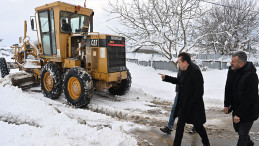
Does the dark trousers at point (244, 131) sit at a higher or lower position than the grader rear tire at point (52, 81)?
lower

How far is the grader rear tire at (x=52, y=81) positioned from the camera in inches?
253

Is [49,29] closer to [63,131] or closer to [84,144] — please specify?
[63,131]

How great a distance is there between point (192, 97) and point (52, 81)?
5046 millimetres

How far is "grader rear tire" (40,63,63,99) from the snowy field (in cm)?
25

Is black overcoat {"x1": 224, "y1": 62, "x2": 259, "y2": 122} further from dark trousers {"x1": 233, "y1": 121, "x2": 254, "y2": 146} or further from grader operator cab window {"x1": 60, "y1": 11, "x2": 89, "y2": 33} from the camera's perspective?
grader operator cab window {"x1": 60, "y1": 11, "x2": 89, "y2": 33}

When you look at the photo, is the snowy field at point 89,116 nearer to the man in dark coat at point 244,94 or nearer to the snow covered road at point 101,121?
the snow covered road at point 101,121

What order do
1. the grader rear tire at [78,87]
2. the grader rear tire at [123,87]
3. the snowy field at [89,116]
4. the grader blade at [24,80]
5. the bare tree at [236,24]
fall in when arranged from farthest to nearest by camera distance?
the bare tree at [236,24] < the grader blade at [24,80] < the grader rear tire at [123,87] < the grader rear tire at [78,87] < the snowy field at [89,116]

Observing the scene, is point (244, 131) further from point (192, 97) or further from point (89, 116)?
point (89, 116)

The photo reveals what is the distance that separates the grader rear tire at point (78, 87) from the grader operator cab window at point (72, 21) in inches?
68.1

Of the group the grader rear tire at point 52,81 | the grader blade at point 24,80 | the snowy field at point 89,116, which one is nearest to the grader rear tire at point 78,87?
the snowy field at point 89,116

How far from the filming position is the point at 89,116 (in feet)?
16.5

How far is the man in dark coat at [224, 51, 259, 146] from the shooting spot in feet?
9.82

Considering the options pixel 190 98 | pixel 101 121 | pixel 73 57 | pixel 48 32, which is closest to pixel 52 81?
pixel 73 57

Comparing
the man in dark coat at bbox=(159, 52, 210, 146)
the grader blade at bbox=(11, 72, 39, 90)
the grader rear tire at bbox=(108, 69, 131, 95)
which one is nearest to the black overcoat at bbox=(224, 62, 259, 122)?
the man in dark coat at bbox=(159, 52, 210, 146)
